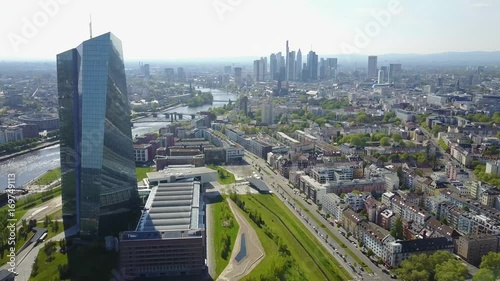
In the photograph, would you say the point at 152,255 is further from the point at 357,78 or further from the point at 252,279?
the point at 357,78

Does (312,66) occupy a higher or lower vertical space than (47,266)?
higher

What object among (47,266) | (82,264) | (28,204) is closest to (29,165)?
(28,204)

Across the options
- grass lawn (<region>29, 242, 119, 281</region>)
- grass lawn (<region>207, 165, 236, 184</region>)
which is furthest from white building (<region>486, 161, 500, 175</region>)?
grass lawn (<region>29, 242, 119, 281</region>)

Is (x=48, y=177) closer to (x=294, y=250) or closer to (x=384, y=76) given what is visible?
(x=294, y=250)

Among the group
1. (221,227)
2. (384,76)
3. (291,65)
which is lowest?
(221,227)

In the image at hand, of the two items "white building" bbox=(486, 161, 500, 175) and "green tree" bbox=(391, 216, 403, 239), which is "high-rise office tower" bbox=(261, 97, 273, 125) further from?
"green tree" bbox=(391, 216, 403, 239)

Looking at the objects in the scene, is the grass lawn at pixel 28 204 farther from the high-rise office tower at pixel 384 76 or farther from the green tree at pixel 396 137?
the high-rise office tower at pixel 384 76
